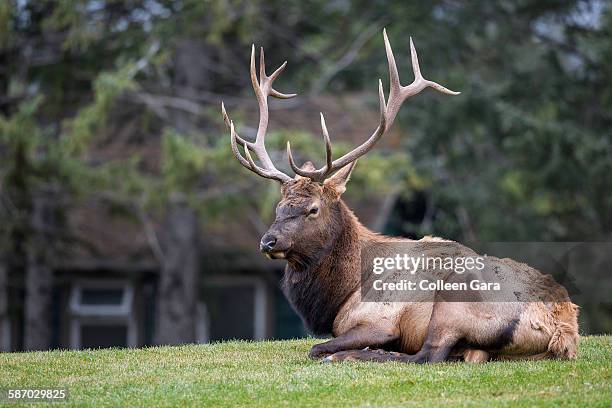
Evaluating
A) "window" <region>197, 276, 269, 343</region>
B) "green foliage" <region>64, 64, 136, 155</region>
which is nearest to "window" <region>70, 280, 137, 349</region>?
"window" <region>197, 276, 269, 343</region>

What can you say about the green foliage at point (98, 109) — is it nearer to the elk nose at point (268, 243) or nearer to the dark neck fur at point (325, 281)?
the dark neck fur at point (325, 281)

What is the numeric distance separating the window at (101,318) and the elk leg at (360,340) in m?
13.7

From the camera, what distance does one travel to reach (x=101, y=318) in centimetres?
2319

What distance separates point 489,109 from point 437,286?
51.7ft

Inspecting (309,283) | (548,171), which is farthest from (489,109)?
(309,283)

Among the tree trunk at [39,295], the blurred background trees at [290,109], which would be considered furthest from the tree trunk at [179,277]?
the tree trunk at [39,295]

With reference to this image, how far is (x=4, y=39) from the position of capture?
66.2ft

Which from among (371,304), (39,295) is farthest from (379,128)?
(39,295)

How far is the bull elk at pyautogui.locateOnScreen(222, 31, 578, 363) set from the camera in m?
9.42

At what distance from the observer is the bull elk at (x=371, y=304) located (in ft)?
30.9

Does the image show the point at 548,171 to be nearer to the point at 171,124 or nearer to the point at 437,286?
the point at 171,124

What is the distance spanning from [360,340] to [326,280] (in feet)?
2.49
